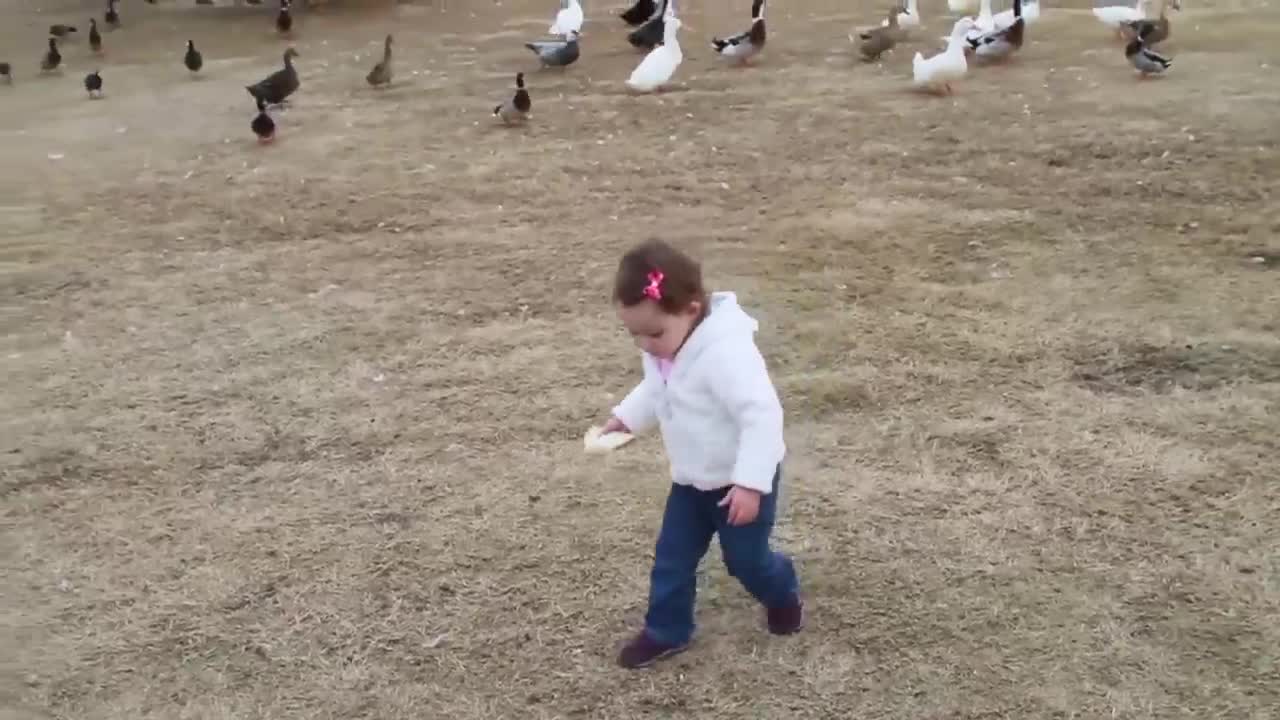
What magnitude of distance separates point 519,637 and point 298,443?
130 cm

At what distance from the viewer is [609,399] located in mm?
3988

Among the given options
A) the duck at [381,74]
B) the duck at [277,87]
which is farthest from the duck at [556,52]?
the duck at [277,87]

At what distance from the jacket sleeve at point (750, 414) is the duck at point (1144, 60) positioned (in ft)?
19.6

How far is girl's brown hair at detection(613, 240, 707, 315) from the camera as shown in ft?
7.66

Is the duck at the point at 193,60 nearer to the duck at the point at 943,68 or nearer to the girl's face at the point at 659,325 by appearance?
the duck at the point at 943,68

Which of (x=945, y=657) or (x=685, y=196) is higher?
(x=685, y=196)

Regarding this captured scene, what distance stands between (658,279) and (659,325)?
0.11 metres

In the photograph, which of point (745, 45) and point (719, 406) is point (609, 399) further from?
point (745, 45)

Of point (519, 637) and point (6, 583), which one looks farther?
point (6, 583)

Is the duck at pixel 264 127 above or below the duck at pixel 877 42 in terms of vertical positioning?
below

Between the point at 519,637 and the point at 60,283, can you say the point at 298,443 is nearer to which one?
the point at 519,637

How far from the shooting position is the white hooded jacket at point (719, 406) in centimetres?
236

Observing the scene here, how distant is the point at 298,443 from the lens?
12.6 feet

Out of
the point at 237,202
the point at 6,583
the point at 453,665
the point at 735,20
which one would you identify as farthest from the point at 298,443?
the point at 735,20
